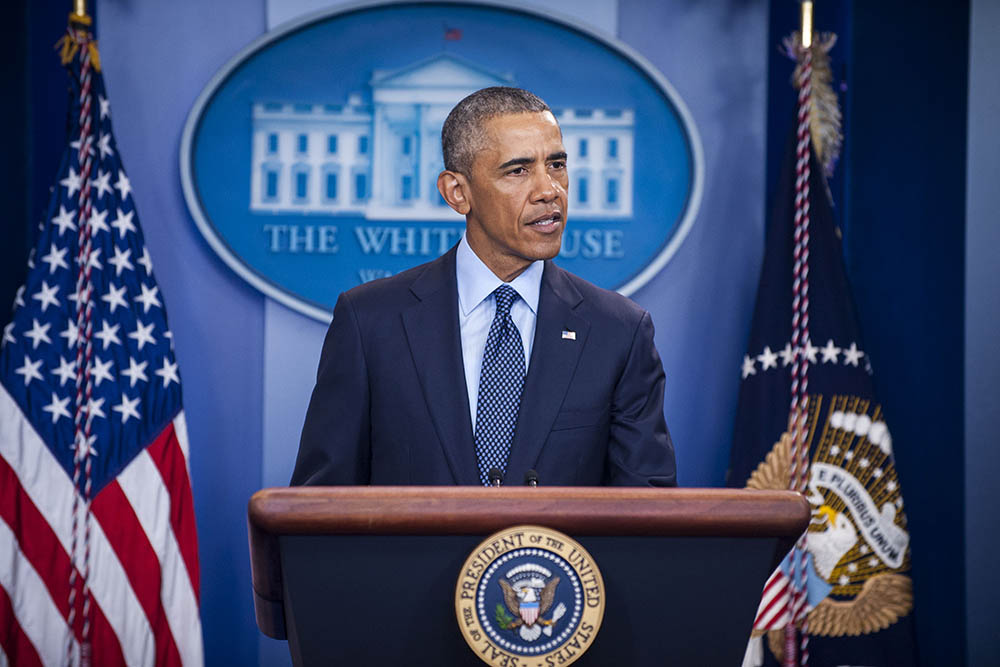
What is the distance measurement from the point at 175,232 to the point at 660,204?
153cm

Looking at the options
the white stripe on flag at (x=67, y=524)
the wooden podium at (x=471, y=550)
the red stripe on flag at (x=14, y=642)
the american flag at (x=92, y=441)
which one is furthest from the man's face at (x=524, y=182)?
the red stripe on flag at (x=14, y=642)

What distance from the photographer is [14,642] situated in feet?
8.51

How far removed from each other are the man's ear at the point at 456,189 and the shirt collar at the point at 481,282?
80 mm

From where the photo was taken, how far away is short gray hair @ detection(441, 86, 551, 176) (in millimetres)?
1662

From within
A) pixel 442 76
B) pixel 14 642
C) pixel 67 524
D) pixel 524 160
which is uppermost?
pixel 442 76

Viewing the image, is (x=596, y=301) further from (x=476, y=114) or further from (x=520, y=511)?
(x=520, y=511)

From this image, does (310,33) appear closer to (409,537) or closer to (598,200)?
(598,200)

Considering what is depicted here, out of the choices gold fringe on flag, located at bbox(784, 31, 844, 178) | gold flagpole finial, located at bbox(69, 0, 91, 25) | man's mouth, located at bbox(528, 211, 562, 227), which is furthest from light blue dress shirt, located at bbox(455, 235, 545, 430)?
gold flagpole finial, located at bbox(69, 0, 91, 25)

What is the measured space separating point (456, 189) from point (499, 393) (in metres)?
0.40

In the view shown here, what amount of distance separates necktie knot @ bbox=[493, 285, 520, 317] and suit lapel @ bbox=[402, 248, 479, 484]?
0.07 m

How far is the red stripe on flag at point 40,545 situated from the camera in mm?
2619

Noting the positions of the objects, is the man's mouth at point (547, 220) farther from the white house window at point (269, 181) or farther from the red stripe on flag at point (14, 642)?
the red stripe on flag at point (14, 642)

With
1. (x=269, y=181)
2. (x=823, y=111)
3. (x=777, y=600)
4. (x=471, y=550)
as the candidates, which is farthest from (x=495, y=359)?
(x=823, y=111)

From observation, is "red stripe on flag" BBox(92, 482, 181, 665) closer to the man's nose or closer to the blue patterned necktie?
the blue patterned necktie
